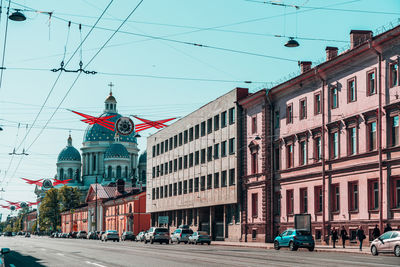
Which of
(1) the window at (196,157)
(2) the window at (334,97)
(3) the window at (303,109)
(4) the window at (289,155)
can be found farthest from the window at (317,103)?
(1) the window at (196,157)

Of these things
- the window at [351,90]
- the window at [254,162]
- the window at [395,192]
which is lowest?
the window at [395,192]

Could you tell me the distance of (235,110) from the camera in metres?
64.8

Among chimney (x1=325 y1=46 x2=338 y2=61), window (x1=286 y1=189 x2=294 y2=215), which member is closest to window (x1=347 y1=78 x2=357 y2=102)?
chimney (x1=325 y1=46 x2=338 y2=61)

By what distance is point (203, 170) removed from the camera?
7331 cm

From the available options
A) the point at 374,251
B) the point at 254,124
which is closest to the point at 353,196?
the point at 374,251

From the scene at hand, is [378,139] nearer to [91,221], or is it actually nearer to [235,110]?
[235,110]

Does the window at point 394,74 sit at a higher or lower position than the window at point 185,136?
higher

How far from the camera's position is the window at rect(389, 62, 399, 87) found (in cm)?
4118

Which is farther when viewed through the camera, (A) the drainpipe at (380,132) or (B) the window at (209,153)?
(B) the window at (209,153)

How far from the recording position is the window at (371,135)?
4316 centimetres

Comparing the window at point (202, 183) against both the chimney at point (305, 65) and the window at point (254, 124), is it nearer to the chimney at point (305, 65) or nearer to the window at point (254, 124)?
the window at point (254, 124)

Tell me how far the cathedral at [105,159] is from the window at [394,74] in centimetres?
13344

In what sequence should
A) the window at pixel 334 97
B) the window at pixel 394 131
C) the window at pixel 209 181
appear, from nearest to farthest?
the window at pixel 394 131, the window at pixel 334 97, the window at pixel 209 181

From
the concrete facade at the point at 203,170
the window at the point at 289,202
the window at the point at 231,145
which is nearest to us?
the window at the point at 289,202
